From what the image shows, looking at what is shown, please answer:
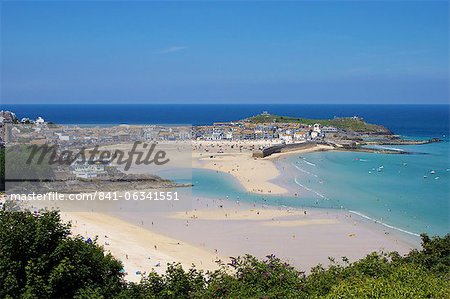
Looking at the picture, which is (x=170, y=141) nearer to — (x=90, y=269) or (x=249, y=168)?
(x=249, y=168)

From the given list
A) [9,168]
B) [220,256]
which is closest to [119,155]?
[9,168]

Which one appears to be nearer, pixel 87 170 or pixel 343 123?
pixel 87 170

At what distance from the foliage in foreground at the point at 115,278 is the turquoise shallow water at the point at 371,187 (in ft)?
44.5

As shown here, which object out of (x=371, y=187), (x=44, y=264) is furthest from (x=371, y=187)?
(x=44, y=264)

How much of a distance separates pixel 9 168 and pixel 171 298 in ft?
68.8

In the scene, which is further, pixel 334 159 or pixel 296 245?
pixel 334 159

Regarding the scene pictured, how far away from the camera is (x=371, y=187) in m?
30.8

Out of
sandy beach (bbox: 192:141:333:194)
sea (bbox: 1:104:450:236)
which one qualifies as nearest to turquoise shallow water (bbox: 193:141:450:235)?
sea (bbox: 1:104:450:236)

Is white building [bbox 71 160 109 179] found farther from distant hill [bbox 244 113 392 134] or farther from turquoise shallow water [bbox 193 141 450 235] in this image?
distant hill [bbox 244 113 392 134]

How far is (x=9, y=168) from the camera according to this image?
1025 inches

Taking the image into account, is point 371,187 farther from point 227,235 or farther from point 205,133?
point 205,133

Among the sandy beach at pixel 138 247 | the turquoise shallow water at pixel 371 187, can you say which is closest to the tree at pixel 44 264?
the sandy beach at pixel 138 247

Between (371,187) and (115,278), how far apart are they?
24.6 metres

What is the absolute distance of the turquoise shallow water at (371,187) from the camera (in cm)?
2345
